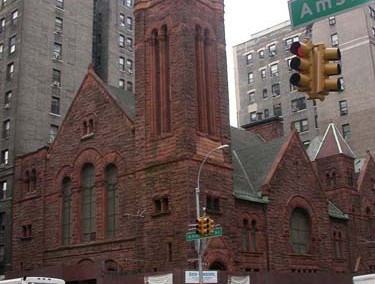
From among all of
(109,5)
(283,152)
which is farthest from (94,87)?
(109,5)

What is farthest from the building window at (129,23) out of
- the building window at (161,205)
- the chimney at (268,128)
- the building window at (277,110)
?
the building window at (161,205)

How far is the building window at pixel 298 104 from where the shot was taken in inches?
3576

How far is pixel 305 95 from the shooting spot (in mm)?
93188

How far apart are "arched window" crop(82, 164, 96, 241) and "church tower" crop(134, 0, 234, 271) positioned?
545 centimetres

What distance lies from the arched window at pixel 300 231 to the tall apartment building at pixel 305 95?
32.1 metres

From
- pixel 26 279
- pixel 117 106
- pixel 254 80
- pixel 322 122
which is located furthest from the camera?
pixel 254 80

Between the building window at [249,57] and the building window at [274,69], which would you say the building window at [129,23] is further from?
the building window at [274,69]

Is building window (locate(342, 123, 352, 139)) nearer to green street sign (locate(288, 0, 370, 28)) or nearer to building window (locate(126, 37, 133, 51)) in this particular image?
building window (locate(126, 37, 133, 51))

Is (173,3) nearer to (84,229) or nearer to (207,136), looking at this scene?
(207,136)

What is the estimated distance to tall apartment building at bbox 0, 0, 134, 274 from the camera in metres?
64.2

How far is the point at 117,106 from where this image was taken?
45.8m

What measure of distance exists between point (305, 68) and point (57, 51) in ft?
196

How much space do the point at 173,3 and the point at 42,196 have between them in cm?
1814

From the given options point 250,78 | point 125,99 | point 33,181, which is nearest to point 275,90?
point 250,78
